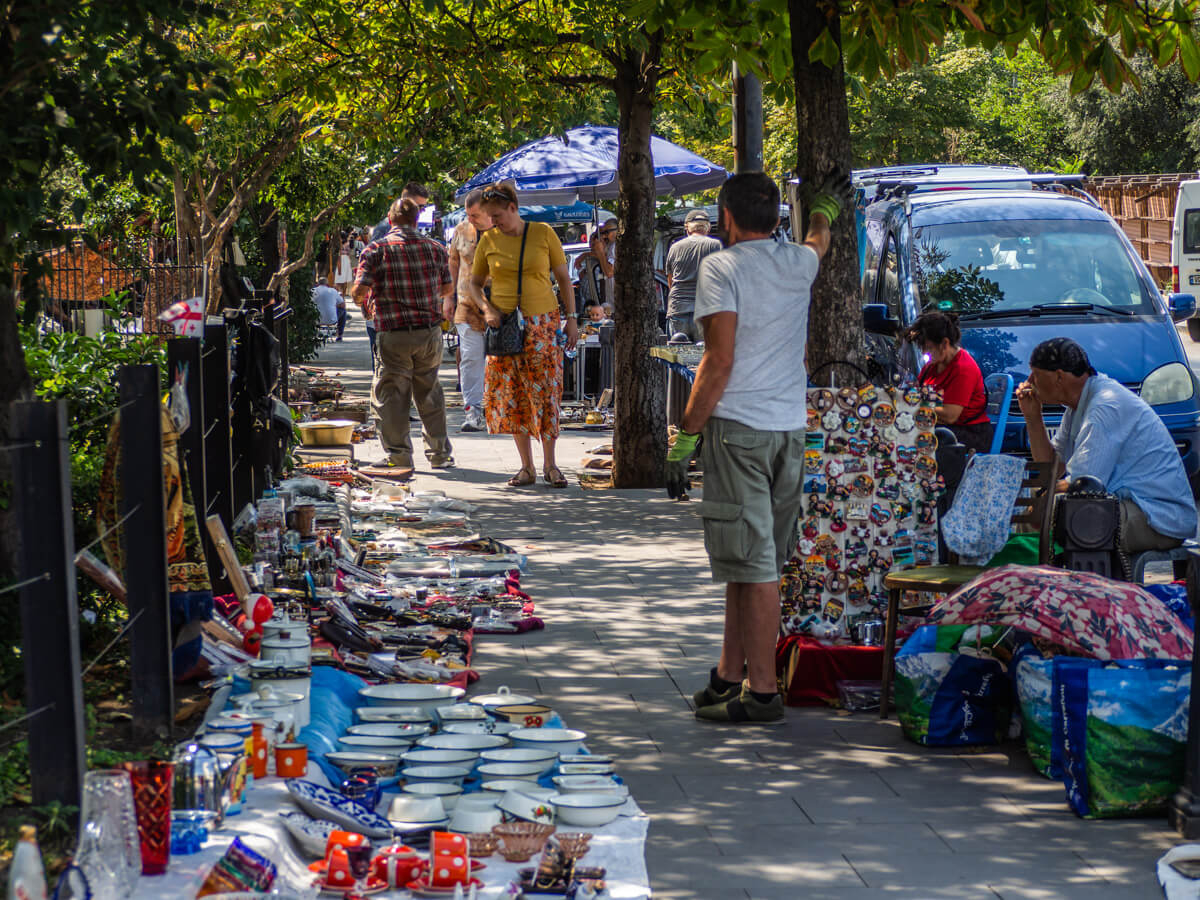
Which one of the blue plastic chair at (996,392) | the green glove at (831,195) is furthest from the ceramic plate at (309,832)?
the blue plastic chair at (996,392)

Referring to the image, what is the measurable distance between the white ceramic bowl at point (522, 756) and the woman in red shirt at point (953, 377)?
4197 millimetres

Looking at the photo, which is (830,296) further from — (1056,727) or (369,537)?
(369,537)

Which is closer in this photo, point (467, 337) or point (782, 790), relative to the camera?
point (782, 790)

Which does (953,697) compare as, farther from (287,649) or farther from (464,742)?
(287,649)

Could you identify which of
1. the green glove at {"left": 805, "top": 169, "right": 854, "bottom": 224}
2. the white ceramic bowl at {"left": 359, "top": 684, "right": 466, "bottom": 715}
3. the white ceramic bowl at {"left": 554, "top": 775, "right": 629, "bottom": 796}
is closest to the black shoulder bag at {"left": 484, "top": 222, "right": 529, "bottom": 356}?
the green glove at {"left": 805, "top": 169, "right": 854, "bottom": 224}

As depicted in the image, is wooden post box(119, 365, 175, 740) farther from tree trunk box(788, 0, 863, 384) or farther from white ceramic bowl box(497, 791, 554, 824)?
tree trunk box(788, 0, 863, 384)

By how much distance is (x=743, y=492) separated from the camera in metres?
5.91

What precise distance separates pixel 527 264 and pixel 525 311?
0.36m

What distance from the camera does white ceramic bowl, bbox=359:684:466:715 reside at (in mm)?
5773

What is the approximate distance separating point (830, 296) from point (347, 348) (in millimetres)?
24564

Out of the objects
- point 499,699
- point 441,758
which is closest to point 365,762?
point 441,758

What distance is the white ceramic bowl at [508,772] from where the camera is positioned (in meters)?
4.92

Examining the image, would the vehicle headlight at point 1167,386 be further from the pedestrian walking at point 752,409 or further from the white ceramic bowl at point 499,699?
the white ceramic bowl at point 499,699

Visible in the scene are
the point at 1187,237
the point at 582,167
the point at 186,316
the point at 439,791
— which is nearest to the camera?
the point at 439,791
